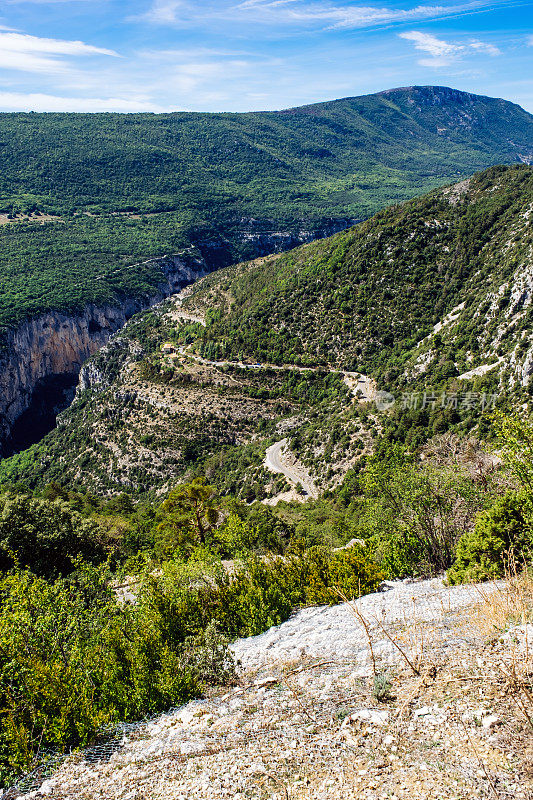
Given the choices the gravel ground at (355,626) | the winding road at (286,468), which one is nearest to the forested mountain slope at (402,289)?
the winding road at (286,468)

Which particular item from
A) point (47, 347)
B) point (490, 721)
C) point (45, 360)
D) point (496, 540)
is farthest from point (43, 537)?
point (45, 360)

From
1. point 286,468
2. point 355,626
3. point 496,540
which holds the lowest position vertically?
point 286,468

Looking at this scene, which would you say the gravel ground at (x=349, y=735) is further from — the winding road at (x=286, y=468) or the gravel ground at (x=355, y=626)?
the winding road at (x=286, y=468)

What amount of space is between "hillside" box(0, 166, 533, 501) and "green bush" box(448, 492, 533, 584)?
27.4 m

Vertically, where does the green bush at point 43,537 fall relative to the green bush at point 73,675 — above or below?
below

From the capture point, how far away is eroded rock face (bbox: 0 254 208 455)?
349ft

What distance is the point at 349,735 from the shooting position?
8.43 meters

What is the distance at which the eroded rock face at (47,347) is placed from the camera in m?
106

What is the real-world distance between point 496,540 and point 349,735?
10.1m

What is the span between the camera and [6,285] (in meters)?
116

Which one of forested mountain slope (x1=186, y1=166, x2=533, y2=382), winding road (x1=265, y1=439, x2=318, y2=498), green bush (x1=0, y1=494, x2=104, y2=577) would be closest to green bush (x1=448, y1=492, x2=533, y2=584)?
green bush (x1=0, y1=494, x2=104, y2=577)

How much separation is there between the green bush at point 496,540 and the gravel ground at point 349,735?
3.19m

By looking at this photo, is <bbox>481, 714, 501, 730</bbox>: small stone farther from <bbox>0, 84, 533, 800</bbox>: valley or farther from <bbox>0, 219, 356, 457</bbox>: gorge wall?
<bbox>0, 219, 356, 457</bbox>: gorge wall

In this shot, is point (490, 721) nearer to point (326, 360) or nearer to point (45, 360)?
point (326, 360)
